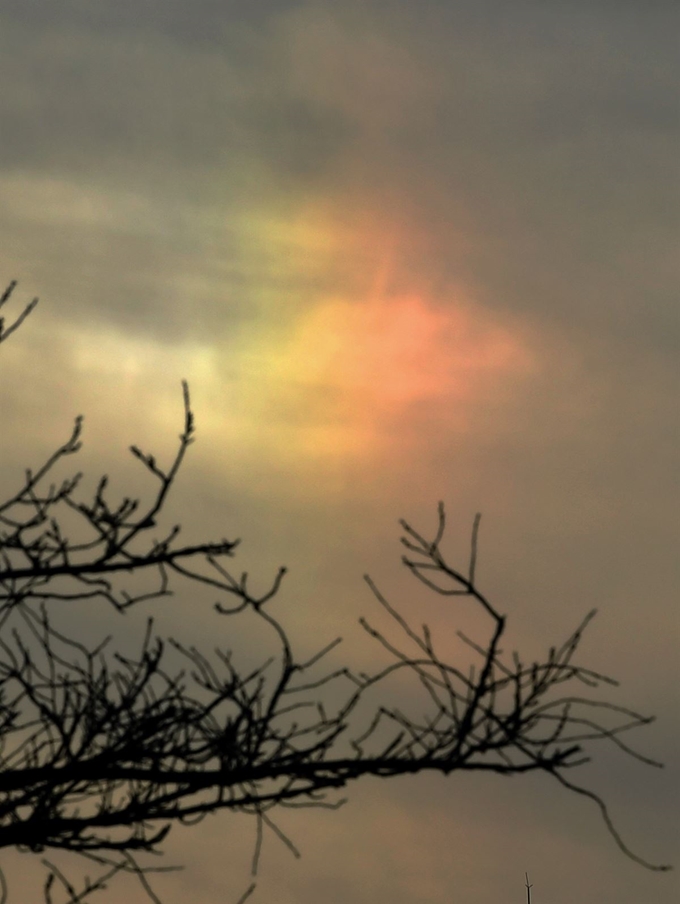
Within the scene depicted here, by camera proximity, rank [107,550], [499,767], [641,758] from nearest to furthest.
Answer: [641,758] < [499,767] < [107,550]

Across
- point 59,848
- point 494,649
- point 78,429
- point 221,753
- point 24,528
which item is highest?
point 78,429

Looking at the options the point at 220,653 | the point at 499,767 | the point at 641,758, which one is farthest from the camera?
the point at 220,653

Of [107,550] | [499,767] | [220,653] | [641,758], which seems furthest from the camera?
[220,653]

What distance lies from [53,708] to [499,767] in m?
2.93

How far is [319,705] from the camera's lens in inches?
294

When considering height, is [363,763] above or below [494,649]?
below

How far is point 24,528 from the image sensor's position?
25.2 feet

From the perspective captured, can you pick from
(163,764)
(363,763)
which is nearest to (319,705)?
(363,763)

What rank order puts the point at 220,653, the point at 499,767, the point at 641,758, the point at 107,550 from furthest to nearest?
the point at 220,653 < the point at 107,550 < the point at 499,767 < the point at 641,758

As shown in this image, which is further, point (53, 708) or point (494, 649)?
point (53, 708)

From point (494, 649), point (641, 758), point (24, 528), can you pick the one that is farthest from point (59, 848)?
point (641, 758)

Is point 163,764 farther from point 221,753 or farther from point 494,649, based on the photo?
point 494,649

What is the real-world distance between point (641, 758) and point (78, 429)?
3.98 metres

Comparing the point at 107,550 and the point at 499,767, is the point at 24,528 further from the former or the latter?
the point at 499,767
